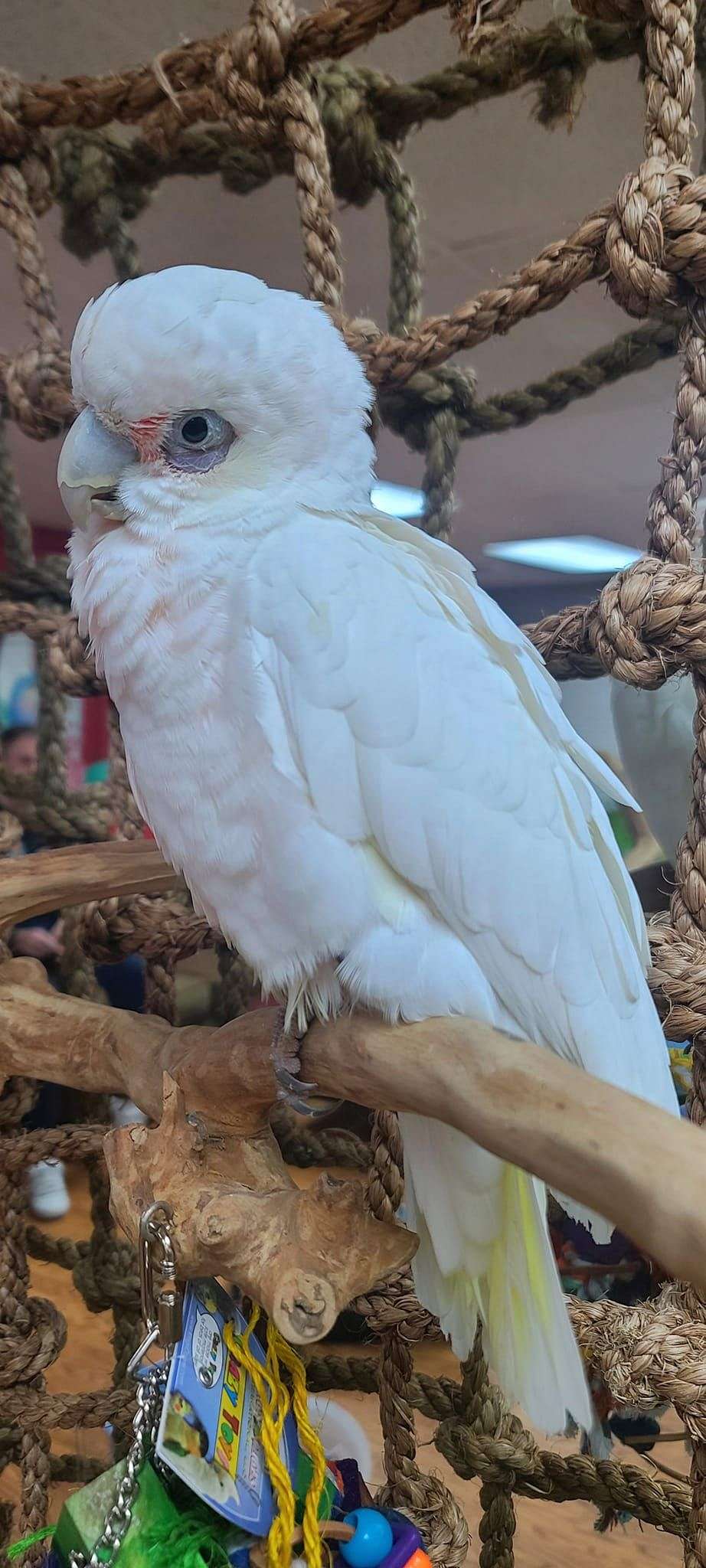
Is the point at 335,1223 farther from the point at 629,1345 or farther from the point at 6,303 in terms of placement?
the point at 6,303

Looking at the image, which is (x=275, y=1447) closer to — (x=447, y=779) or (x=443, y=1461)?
(x=447, y=779)

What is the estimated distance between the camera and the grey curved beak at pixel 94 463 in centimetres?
65

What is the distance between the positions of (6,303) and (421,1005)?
1.10 meters

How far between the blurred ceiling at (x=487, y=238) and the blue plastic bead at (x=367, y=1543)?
0.70m

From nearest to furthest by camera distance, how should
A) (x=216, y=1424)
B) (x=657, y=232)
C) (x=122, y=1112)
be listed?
(x=216, y=1424)
(x=657, y=232)
(x=122, y=1112)

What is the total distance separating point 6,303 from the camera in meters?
1.23

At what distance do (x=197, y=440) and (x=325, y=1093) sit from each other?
17.4 inches

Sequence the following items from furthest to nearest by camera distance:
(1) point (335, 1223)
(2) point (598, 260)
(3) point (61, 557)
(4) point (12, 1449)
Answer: (3) point (61, 557)
(4) point (12, 1449)
(2) point (598, 260)
(1) point (335, 1223)

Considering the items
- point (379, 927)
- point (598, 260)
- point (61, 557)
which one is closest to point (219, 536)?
point (379, 927)

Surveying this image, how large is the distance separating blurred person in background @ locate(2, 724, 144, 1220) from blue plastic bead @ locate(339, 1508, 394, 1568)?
658 mm

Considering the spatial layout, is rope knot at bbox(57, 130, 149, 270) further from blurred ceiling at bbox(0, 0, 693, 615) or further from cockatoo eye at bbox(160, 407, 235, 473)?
cockatoo eye at bbox(160, 407, 235, 473)

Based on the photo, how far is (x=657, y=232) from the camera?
70 cm

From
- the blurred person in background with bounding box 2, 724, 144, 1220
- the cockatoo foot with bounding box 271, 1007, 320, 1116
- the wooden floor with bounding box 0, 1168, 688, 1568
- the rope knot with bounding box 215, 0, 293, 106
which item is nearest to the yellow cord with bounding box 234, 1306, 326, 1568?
the cockatoo foot with bounding box 271, 1007, 320, 1116

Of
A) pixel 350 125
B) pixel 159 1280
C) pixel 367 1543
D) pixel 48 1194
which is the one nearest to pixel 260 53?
pixel 350 125
